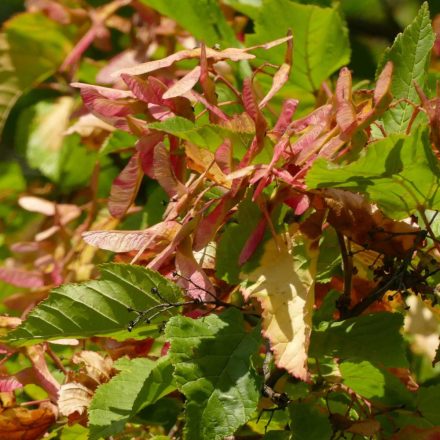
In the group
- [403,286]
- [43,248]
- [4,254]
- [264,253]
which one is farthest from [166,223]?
[4,254]

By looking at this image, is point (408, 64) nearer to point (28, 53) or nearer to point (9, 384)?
point (9, 384)

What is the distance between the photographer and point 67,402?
74 cm

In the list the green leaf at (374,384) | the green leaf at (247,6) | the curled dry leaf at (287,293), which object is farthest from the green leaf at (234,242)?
the green leaf at (247,6)

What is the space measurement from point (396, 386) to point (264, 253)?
0.64 feet

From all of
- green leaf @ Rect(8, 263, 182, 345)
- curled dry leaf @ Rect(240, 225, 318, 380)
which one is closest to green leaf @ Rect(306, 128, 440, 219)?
curled dry leaf @ Rect(240, 225, 318, 380)

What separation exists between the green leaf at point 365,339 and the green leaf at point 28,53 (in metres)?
0.91

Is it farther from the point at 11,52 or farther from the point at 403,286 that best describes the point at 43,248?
the point at 403,286

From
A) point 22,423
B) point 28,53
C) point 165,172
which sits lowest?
point 22,423

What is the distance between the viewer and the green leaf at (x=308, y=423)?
0.66m

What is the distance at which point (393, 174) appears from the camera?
1.93 feet

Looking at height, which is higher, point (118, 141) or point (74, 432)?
point (118, 141)

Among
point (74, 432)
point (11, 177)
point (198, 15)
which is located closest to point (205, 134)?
point (74, 432)

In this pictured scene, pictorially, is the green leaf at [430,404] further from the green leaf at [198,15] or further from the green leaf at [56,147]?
the green leaf at [56,147]

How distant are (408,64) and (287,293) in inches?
9.9
